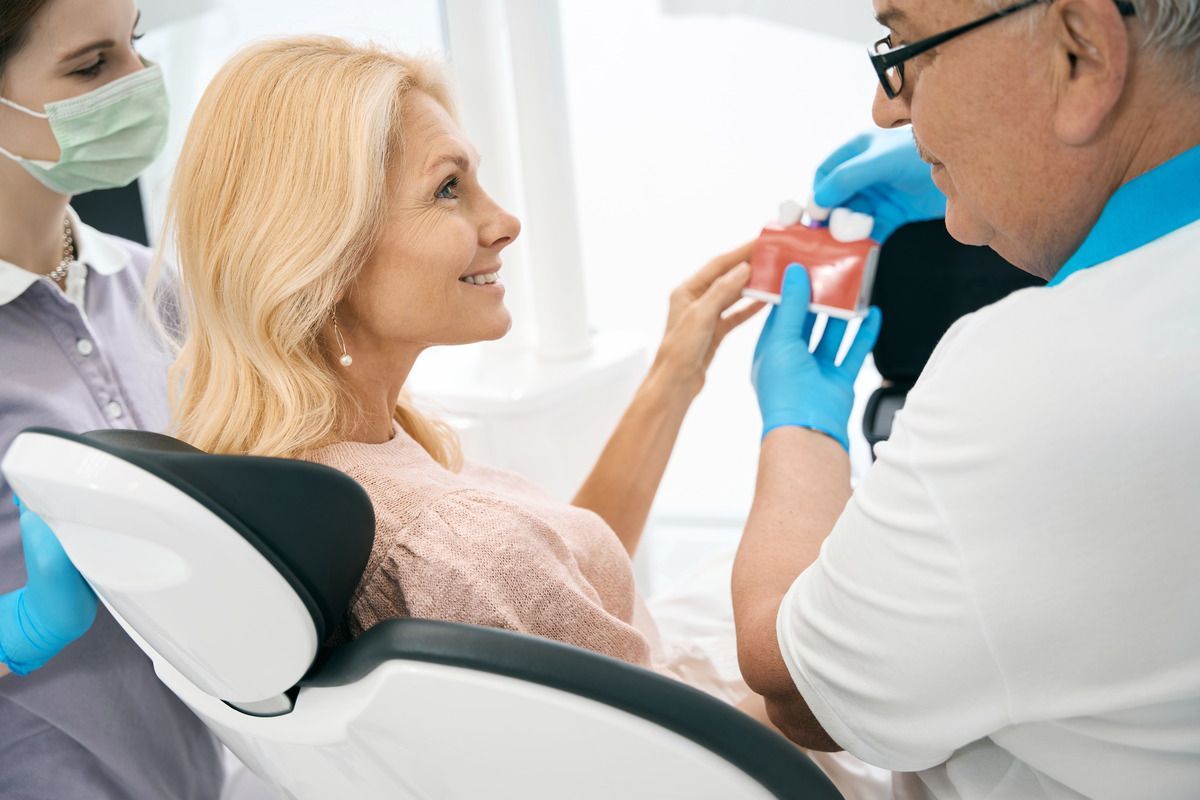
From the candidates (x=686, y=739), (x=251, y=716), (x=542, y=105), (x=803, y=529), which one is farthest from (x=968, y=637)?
(x=542, y=105)

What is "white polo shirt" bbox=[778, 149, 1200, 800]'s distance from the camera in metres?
0.65

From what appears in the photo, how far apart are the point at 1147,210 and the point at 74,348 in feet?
3.89

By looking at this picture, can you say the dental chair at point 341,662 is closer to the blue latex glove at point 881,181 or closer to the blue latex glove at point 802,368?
the blue latex glove at point 802,368

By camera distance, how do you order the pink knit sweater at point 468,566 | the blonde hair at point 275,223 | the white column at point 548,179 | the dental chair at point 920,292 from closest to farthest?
the pink knit sweater at point 468,566 → the blonde hair at point 275,223 → the dental chair at point 920,292 → the white column at point 548,179

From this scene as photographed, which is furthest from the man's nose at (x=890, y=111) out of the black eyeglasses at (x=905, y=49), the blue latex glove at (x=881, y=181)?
the blue latex glove at (x=881, y=181)

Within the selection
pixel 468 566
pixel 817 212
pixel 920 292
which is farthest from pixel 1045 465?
pixel 920 292

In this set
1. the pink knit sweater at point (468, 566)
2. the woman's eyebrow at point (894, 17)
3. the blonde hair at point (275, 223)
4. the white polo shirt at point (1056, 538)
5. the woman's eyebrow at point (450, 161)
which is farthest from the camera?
the woman's eyebrow at point (450, 161)

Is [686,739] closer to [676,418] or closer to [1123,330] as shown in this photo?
[1123,330]

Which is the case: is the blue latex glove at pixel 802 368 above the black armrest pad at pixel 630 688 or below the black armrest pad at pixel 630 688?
below

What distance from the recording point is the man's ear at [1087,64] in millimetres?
685

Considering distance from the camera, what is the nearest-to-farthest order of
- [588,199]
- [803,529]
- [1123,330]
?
[1123,330], [803,529], [588,199]

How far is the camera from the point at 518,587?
0.96 metres

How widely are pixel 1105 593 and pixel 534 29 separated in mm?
1557

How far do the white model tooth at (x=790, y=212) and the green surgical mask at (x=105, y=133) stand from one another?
33.8 inches
